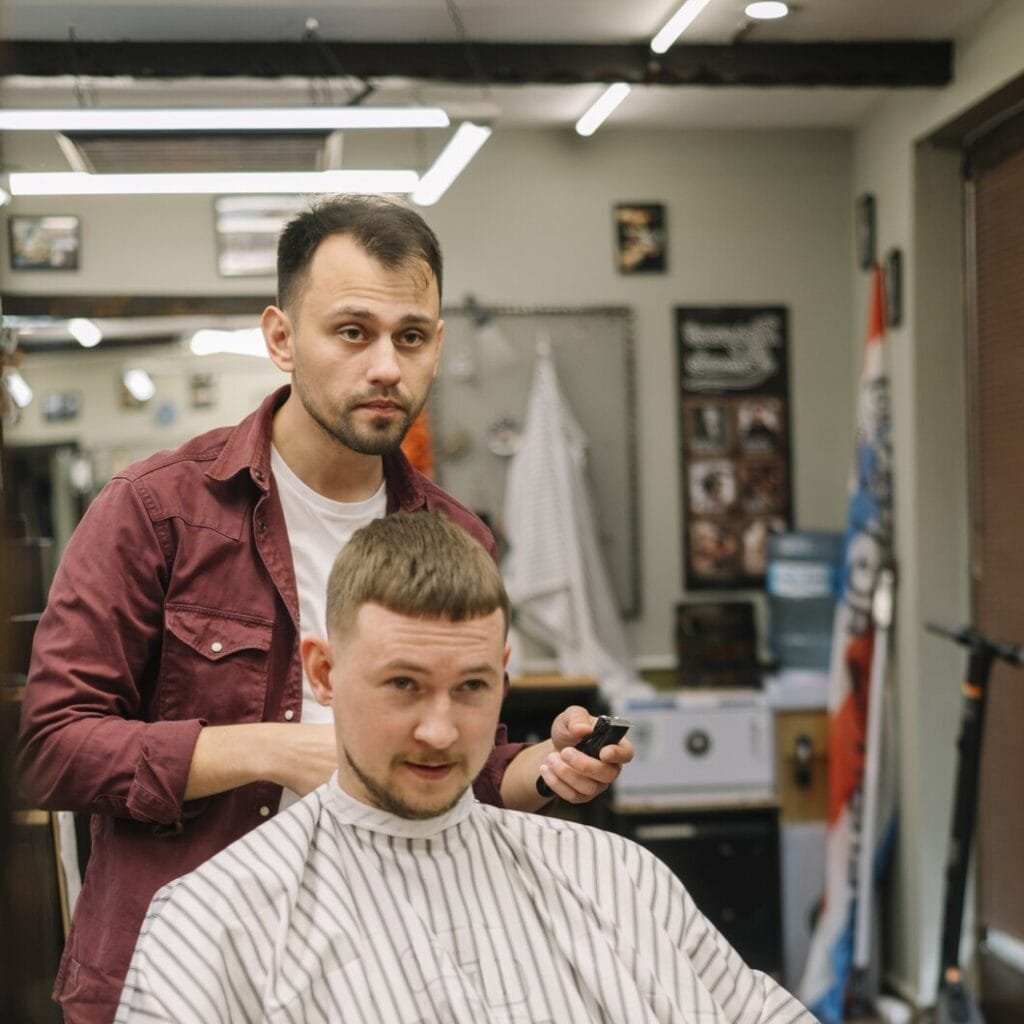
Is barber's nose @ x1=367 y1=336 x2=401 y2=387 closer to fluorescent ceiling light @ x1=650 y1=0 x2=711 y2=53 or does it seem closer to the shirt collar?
the shirt collar

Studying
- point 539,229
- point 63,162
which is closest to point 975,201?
point 539,229

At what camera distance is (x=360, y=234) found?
1728 mm

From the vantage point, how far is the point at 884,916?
498 centimetres

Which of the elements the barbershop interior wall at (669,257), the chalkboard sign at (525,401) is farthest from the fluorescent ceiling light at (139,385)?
the chalkboard sign at (525,401)

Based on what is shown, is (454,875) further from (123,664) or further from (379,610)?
(123,664)

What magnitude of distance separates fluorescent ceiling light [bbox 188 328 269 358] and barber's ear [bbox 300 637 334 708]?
3.81 m

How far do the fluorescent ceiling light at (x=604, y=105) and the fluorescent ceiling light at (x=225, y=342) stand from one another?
4.56ft

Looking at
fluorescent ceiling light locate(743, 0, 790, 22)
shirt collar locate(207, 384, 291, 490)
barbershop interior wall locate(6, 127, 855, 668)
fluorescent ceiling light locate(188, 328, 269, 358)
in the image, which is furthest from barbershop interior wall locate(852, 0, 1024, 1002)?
shirt collar locate(207, 384, 291, 490)

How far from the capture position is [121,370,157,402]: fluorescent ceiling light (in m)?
5.28

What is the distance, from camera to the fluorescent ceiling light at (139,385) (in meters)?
5.28

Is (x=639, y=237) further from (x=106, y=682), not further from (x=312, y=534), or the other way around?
(x=106, y=682)

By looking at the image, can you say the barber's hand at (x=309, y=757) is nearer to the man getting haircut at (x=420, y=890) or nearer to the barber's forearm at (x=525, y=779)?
the man getting haircut at (x=420, y=890)

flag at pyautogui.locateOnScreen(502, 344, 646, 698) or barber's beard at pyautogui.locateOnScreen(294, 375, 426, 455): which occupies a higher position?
barber's beard at pyautogui.locateOnScreen(294, 375, 426, 455)

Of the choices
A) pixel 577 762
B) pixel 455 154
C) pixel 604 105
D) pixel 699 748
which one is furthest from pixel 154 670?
pixel 699 748
